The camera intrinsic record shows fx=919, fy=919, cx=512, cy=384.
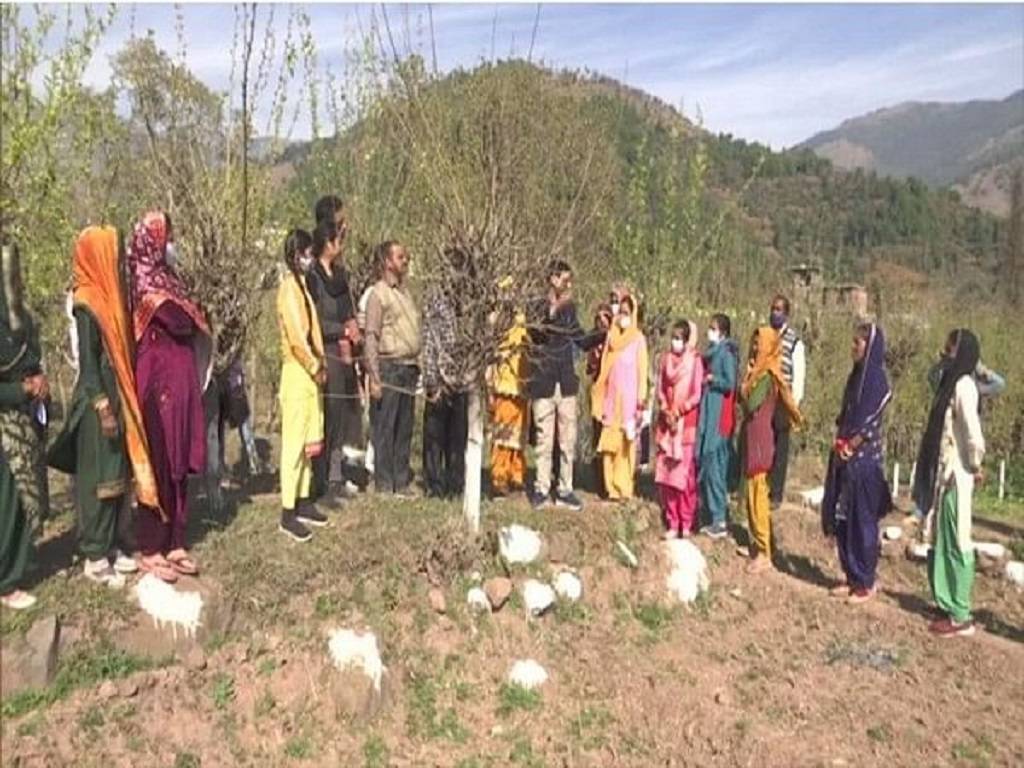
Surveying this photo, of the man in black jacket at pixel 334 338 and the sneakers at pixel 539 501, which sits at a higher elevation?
the man in black jacket at pixel 334 338

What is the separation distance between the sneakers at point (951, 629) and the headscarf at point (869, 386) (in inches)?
59.9

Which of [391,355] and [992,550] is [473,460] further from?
[992,550]

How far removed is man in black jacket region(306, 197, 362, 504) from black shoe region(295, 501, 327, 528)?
24 centimetres

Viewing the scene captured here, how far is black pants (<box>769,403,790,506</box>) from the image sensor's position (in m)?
7.87

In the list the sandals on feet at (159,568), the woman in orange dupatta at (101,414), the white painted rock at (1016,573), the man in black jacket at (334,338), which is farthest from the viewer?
the white painted rock at (1016,573)

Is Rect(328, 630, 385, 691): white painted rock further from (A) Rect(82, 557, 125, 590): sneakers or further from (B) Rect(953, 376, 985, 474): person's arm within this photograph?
(B) Rect(953, 376, 985, 474): person's arm

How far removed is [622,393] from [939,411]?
2400 mm

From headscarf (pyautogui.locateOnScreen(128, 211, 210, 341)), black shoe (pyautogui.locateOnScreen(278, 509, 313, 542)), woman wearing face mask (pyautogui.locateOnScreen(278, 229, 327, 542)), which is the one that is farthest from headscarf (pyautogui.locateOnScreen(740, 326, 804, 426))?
headscarf (pyautogui.locateOnScreen(128, 211, 210, 341))

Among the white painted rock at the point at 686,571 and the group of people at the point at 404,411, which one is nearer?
the group of people at the point at 404,411

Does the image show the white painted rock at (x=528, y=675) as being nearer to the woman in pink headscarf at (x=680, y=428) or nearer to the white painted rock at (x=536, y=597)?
the white painted rock at (x=536, y=597)

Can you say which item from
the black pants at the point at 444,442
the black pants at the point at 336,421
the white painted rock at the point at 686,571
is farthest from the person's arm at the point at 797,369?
the black pants at the point at 336,421

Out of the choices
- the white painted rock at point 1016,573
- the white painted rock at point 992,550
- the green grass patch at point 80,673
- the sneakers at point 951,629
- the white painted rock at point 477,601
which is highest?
the green grass patch at point 80,673

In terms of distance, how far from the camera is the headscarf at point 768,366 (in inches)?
289

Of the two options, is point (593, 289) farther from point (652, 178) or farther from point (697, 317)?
point (652, 178)
